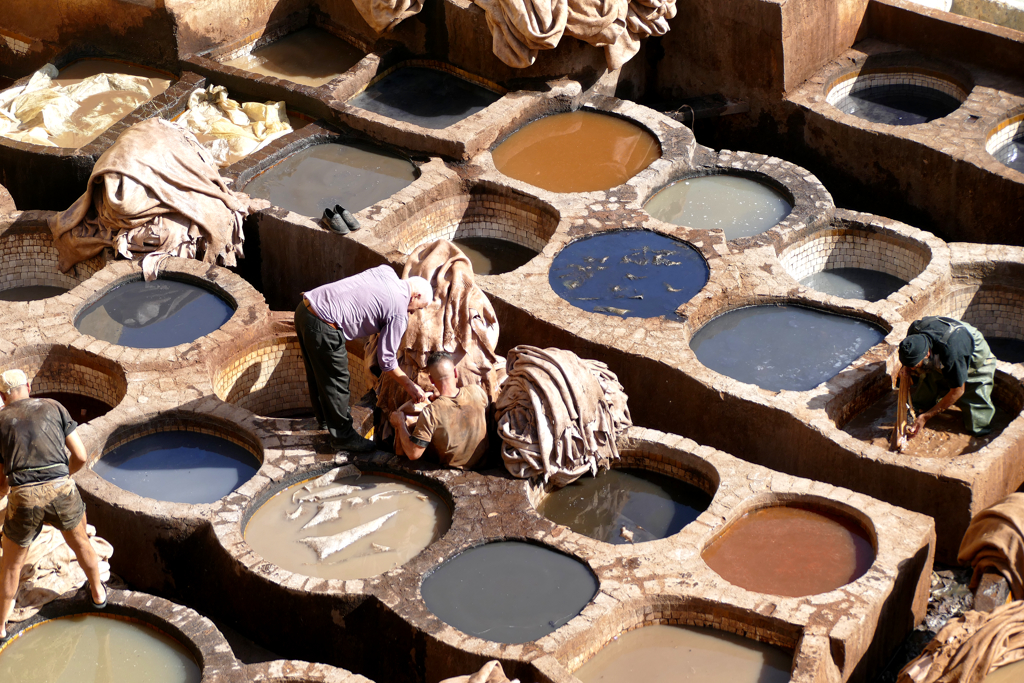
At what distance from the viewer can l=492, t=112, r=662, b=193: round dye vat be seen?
11.7 meters

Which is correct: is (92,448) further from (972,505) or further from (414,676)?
(972,505)

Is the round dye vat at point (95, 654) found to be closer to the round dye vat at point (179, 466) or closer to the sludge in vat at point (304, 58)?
the round dye vat at point (179, 466)

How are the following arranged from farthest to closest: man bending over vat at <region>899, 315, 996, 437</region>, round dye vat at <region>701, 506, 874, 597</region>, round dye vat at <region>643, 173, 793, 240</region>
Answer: round dye vat at <region>643, 173, 793, 240</region> < man bending over vat at <region>899, 315, 996, 437</region> < round dye vat at <region>701, 506, 874, 597</region>

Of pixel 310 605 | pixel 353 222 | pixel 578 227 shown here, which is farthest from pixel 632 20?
pixel 310 605

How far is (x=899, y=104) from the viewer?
1335 centimetres

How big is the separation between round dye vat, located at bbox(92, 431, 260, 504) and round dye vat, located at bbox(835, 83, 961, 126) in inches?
294

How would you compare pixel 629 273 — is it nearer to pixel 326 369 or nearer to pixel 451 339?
pixel 451 339

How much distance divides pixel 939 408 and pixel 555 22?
5156mm

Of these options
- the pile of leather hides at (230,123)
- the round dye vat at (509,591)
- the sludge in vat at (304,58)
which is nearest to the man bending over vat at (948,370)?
the round dye vat at (509,591)

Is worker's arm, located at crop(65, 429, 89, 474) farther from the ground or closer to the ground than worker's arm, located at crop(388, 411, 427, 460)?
farther from the ground

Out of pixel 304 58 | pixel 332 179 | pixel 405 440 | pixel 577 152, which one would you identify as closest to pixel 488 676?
pixel 405 440

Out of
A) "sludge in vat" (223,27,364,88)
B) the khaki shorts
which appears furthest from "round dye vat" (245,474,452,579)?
"sludge in vat" (223,27,364,88)

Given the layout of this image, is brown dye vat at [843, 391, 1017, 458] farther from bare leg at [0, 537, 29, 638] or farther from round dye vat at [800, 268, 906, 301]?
bare leg at [0, 537, 29, 638]

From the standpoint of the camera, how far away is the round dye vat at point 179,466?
861 centimetres
